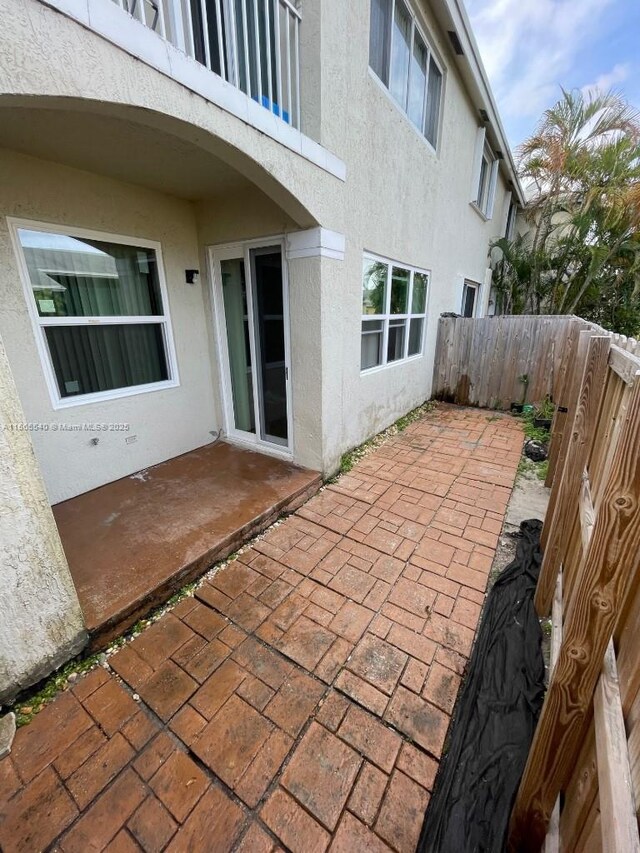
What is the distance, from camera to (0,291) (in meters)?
2.61

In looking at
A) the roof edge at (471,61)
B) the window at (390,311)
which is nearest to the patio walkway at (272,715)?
the window at (390,311)

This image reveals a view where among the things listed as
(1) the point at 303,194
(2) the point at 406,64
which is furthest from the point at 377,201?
(2) the point at 406,64

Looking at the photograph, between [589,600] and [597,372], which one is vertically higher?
[597,372]

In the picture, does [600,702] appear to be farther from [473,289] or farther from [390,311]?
[473,289]

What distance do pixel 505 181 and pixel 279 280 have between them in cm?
983

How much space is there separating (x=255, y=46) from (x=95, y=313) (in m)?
2.51

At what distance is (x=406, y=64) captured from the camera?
445cm

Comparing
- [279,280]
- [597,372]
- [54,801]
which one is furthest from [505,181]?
[54,801]

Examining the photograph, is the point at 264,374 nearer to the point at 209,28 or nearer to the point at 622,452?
the point at 209,28

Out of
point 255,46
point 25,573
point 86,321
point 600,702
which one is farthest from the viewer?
point 86,321

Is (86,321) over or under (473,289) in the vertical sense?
under

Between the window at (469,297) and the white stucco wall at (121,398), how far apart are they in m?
6.42

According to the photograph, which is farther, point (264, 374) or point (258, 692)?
point (264, 374)

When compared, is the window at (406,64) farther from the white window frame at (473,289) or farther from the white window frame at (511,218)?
the white window frame at (511,218)
